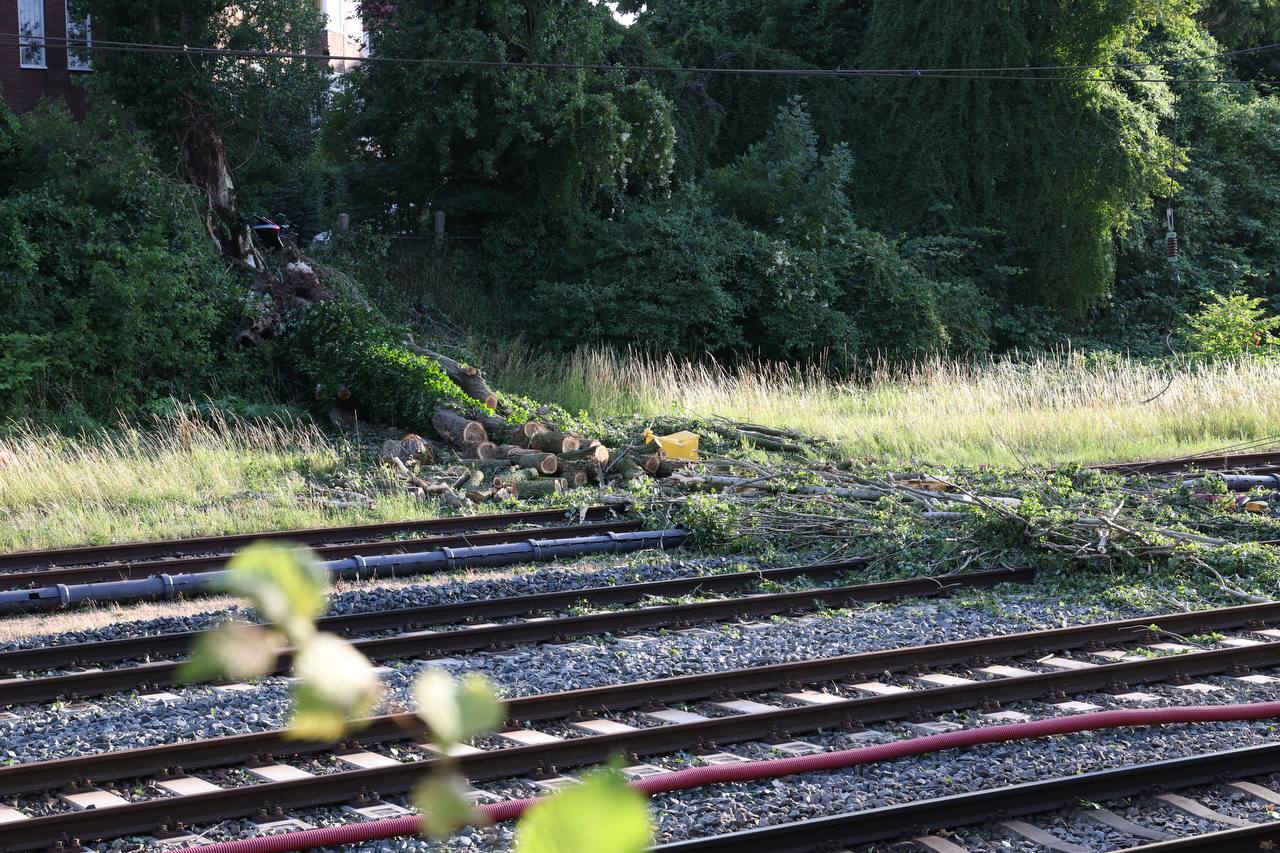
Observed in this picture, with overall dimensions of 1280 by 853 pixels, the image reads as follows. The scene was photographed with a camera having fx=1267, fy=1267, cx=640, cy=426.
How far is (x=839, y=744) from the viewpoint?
22.0 feet

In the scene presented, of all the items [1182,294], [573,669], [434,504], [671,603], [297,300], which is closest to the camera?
[573,669]

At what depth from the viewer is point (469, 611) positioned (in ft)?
31.4

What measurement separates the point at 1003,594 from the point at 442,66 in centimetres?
1779

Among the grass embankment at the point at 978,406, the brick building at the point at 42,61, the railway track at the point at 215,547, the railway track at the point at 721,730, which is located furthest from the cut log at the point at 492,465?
the brick building at the point at 42,61

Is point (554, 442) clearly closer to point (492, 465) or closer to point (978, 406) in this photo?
point (492, 465)

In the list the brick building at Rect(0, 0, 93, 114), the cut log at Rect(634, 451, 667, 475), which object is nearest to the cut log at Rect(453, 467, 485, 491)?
the cut log at Rect(634, 451, 667, 475)

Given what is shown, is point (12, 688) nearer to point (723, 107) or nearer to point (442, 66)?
point (442, 66)

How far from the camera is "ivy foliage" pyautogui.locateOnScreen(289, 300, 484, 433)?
18219mm

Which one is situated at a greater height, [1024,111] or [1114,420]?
[1024,111]

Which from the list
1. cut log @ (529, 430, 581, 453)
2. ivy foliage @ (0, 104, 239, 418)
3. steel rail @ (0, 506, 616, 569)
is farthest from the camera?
ivy foliage @ (0, 104, 239, 418)

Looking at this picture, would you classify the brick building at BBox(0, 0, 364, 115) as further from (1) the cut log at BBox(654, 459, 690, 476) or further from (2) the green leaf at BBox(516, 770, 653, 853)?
(2) the green leaf at BBox(516, 770, 653, 853)

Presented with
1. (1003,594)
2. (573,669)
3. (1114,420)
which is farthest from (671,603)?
(1114,420)

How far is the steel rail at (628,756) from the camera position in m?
5.46

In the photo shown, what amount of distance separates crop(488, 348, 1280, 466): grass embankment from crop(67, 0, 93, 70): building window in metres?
9.36
